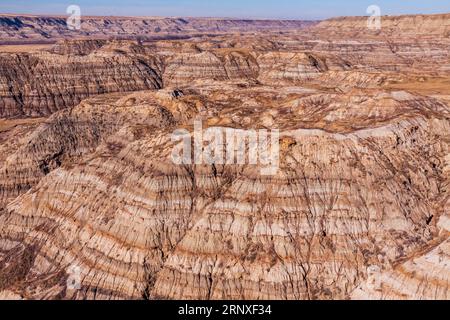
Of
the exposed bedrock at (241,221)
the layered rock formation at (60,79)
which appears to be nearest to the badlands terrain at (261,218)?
the exposed bedrock at (241,221)

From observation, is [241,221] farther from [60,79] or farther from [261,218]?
[60,79]

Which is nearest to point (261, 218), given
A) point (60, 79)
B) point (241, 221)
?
point (241, 221)

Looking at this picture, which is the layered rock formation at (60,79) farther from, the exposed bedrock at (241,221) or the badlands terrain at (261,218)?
the exposed bedrock at (241,221)

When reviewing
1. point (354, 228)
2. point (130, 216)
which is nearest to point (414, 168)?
point (354, 228)

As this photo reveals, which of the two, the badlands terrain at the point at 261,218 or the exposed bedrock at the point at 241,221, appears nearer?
the badlands terrain at the point at 261,218

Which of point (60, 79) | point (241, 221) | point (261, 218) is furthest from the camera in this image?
point (60, 79)

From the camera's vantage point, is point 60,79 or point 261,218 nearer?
point 261,218

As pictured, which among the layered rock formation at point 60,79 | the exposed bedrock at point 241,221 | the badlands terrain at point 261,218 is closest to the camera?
the badlands terrain at point 261,218

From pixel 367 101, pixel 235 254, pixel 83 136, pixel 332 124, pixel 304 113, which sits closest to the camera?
pixel 235 254

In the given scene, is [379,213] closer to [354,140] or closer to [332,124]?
[354,140]

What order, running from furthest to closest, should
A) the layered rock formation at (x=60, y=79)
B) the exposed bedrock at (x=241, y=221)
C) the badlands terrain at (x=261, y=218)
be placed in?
the layered rock formation at (x=60, y=79)
the exposed bedrock at (x=241, y=221)
the badlands terrain at (x=261, y=218)

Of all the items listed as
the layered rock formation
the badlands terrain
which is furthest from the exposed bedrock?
the layered rock formation
